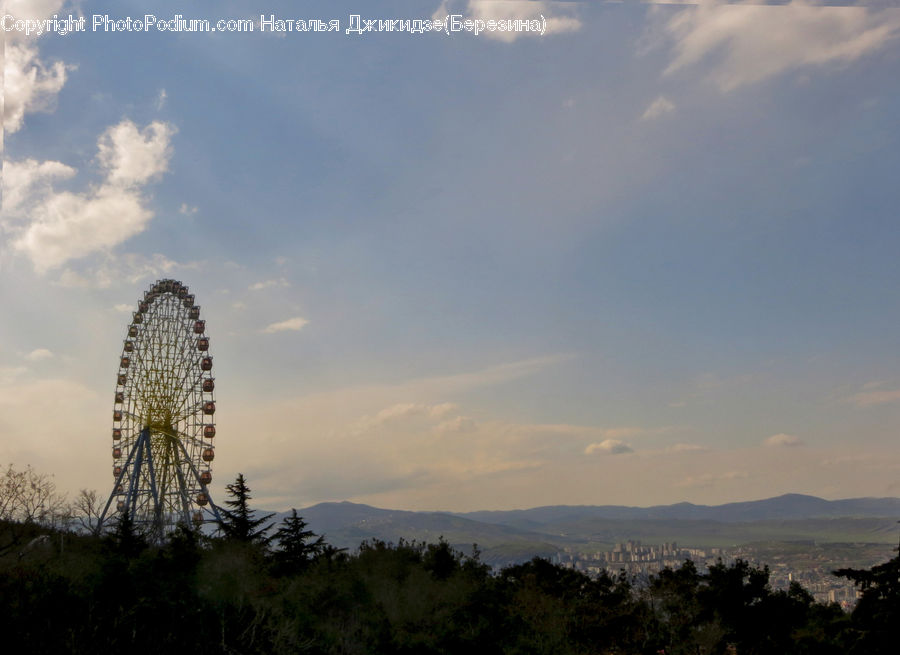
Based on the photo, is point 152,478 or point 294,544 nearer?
point 294,544

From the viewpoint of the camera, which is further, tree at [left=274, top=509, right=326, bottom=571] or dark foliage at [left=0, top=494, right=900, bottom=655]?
tree at [left=274, top=509, right=326, bottom=571]

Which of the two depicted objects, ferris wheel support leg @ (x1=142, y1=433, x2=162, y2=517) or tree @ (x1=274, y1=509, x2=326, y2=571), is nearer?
tree @ (x1=274, y1=509, x2=326, y2=571)

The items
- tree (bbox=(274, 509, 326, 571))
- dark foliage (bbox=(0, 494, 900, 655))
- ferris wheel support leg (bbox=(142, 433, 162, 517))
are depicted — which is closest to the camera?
dark foliage (bbox=(0, 494, 900, 655))

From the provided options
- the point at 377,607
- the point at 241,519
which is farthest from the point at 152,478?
the point at 377,607

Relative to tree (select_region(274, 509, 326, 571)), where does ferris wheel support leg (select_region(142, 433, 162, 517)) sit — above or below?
above

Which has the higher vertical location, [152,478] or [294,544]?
[152,478]

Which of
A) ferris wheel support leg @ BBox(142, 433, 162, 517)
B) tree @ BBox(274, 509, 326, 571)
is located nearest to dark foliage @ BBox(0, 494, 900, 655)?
tree @ BBox(274, 509, 326, 571)

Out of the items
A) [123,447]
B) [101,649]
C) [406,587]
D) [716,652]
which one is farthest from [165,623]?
[123,447]

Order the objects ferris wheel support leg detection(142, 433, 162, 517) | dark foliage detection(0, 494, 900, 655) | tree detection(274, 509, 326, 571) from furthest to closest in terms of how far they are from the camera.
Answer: ferris wheel support leg detection(142, 433, 162, 517) < tree detection(274, 509, 326, 571) < dark foliage detection(0, 494, 900, 655)

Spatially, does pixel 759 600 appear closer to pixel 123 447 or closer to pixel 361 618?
pixel 361 618

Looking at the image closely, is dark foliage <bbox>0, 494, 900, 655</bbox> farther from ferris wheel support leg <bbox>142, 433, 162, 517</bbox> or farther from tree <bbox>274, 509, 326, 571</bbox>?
ferris wheel support leg <bbox>142, 433, 162, 517</bbox>

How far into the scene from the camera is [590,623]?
38875 mm

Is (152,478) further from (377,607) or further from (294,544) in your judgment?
(377,607)

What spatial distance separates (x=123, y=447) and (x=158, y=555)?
22038mm
